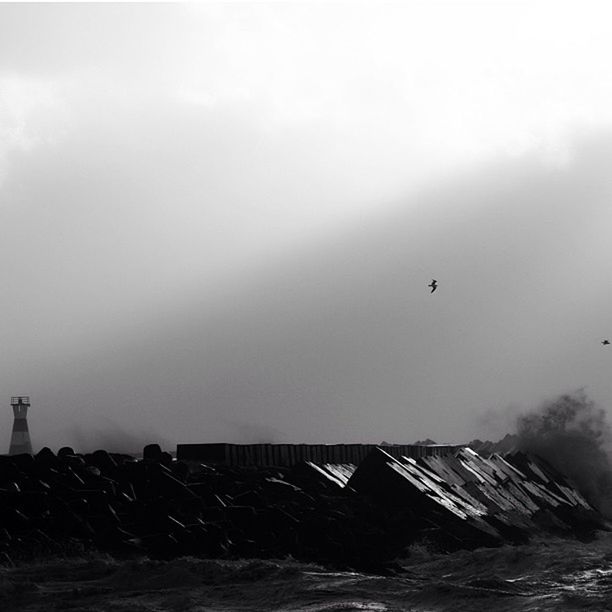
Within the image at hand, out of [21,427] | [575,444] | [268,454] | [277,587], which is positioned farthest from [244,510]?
[21,427]

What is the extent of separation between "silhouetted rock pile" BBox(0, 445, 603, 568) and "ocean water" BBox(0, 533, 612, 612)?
0.65 m

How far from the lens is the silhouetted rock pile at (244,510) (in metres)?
18.3

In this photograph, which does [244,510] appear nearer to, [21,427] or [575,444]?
[575,444]

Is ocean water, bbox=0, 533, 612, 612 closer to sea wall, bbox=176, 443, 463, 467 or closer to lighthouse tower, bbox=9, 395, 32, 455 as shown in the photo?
sea wall, bbox=176, 443, 463, 467

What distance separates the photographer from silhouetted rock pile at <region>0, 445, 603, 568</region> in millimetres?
18281

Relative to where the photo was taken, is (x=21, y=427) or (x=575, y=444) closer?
(x=575, y=444)

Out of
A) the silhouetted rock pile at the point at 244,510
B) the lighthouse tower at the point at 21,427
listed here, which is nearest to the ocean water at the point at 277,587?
the silhouetted rock pile at the point at 244,510

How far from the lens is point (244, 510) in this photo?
1998 centimetres

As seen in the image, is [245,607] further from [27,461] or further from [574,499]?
[574,499]

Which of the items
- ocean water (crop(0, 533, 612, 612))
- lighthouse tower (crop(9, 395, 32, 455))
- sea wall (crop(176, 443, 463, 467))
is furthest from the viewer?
lighthouse tower (crop(9, 395, 32, 455))

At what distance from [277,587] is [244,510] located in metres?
3.94

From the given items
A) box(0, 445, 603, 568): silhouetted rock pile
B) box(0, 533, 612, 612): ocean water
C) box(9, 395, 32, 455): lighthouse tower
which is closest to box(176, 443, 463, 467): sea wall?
box(0, 445, 603, 568): silhouetted rock pile

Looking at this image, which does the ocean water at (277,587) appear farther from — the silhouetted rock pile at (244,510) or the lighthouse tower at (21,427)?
the lighthouse tower at (21,427)

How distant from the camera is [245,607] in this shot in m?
14.9
